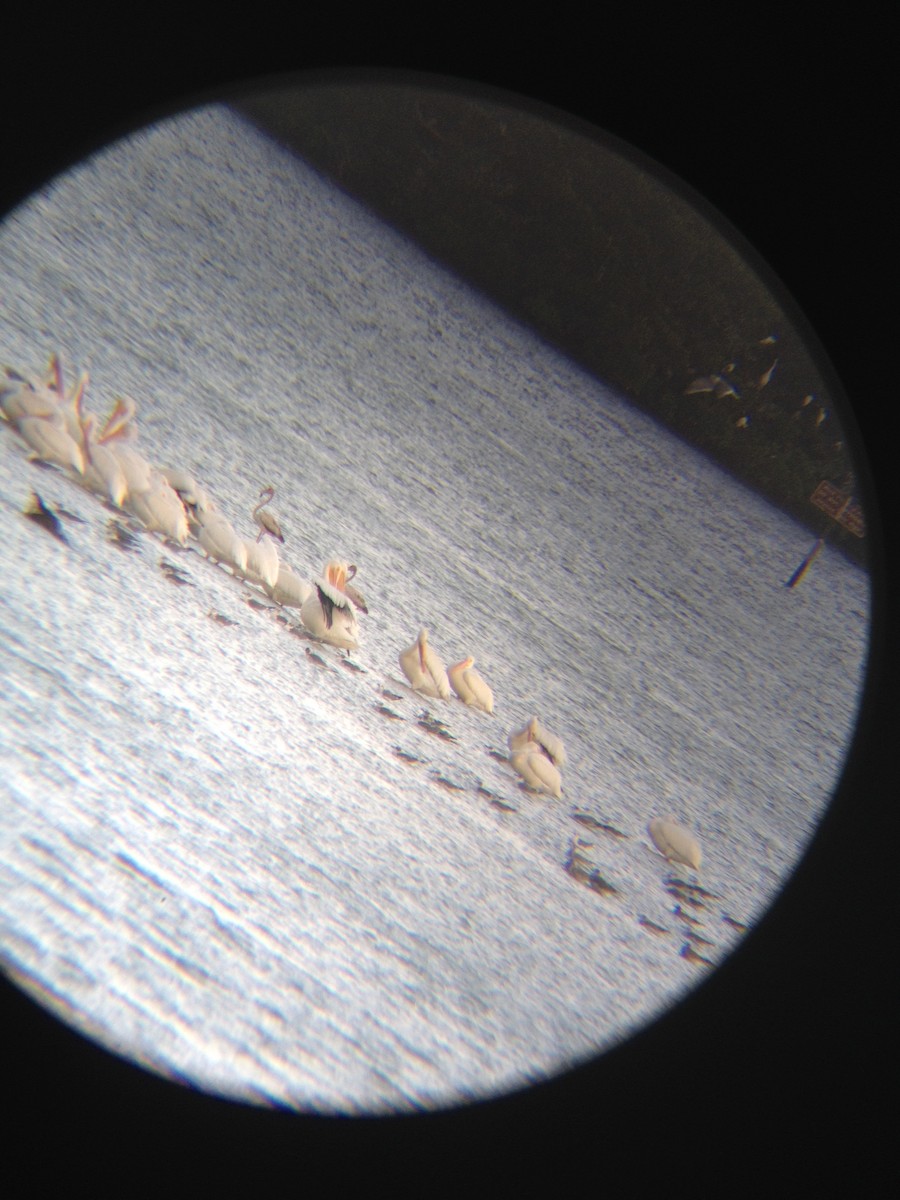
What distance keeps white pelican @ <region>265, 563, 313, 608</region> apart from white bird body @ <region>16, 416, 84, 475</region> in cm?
22

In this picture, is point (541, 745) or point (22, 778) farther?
point (541, 745)

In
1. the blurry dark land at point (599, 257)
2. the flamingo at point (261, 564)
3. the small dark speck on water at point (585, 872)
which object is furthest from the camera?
the flamingo at point (261, 564)

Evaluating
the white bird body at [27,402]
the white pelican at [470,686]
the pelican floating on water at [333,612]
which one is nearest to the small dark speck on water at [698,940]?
the white pelican at [470,686]

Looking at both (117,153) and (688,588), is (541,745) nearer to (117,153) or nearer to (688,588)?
(688,588)

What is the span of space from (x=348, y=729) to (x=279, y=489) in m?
0.30

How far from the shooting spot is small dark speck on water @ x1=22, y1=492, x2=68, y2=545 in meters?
0.75

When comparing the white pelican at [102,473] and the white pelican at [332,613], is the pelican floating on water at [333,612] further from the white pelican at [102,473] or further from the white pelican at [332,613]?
the white pelican at [102,473]

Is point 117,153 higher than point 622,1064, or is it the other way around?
point 117,153

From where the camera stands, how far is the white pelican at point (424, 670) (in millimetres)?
800

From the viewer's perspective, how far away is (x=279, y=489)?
88 cm

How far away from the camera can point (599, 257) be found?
26.4 inches

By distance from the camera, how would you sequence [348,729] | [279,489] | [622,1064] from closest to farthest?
[622,1064]
[348,729]
[279,489]

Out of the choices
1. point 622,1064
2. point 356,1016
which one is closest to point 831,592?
point 622,1064

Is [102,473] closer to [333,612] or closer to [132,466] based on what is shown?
[132,466]
